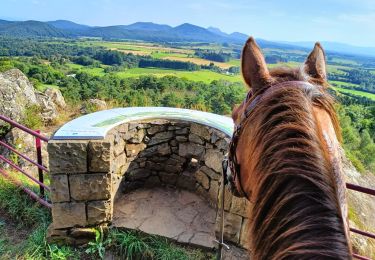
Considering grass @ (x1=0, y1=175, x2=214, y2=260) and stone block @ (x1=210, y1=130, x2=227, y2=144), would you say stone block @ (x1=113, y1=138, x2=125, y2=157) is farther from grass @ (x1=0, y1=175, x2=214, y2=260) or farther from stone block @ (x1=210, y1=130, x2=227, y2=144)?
stone block @ (x1=210, y1=130, x2=227, y2=144)

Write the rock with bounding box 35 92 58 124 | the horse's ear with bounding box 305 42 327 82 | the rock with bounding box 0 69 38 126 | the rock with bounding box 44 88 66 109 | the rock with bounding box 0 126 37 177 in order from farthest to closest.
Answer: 1. the rock with bounding box 44 88 66 109
2. the rock with bounding box 35 92 58 124
3. the rock with bounding box 0 69 38 126
4. the rock with bounding box 0 126 37 177
5. the horse's ear with bounding box 305 42 327 82

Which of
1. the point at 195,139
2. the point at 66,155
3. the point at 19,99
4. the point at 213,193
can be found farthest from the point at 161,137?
the point at 19,99

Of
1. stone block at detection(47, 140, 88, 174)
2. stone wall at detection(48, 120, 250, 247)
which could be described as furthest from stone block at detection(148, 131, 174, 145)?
stone block at detection(47, 140, 88, 174)

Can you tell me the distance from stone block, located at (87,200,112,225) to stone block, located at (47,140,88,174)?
0.47 metres

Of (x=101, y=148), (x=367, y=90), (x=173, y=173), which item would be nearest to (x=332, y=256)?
(x=101, y=148)

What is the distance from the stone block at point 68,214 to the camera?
3.27m

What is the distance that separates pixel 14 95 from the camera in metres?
7.61

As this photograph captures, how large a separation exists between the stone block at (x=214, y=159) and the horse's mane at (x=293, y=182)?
8.40ft

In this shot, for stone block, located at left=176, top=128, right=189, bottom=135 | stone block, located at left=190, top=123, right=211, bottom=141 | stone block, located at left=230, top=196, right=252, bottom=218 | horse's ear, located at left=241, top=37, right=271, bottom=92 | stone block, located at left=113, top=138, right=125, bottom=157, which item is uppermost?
horse's ear, located at left=241, top=37, right=271, bottom=92

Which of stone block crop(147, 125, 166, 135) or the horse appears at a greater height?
the horse

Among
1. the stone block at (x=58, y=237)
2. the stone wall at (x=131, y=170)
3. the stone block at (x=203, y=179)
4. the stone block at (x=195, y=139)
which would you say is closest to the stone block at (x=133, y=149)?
the stone wall at (x=131, y=170)

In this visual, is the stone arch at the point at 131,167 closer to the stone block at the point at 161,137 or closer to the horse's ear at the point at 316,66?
the stone block at the point at 161,137

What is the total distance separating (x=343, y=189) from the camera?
109 centimetres

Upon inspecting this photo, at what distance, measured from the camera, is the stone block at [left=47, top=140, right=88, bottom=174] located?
306cm
